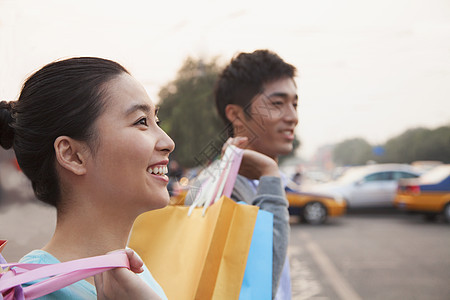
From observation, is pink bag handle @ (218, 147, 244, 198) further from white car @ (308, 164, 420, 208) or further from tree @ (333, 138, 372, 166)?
tree @ (333, 138, 372, 166)

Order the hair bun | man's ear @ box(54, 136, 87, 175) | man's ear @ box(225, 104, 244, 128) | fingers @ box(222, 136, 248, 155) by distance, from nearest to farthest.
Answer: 1. man's ear @ box(54, 136, 87, 175)
2. the hair bun
3. fingers @ box(222, 136, 248, 155)
4. man's ear @ box(225, 104, 244, 128)

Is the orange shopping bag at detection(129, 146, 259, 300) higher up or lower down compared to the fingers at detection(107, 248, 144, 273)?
lower down

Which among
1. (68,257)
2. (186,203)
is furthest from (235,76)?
(68,257)

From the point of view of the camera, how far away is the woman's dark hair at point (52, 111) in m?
1.09

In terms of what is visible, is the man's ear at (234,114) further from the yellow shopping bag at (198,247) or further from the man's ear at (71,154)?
the man's ear at (71,154)

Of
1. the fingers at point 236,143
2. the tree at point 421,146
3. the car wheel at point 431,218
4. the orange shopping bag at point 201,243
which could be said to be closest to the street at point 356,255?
the orange shopping bag at point 201,243

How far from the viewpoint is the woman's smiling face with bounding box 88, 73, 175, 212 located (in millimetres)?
1086

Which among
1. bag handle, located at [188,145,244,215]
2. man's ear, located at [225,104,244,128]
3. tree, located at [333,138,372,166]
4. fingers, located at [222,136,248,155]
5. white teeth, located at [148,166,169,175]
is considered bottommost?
tree, located at [333,138,372,166]

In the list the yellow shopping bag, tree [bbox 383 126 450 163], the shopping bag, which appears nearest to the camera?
A: the shopping bag

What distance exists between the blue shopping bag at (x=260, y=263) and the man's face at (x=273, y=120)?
1.81ft

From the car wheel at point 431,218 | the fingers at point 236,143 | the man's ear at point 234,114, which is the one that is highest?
the man's ear at point 234,114

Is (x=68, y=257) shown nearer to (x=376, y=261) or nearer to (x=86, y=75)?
(x=86, y=75)

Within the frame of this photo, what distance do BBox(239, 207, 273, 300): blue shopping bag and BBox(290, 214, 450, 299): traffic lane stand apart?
13.6ft

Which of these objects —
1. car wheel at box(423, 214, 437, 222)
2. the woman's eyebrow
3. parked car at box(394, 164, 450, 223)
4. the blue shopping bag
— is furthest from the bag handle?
car wheel at box(423, 214, 437, 222)
